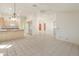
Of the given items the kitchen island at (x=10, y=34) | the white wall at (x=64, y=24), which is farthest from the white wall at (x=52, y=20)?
the kitchen island at (x=10, y=34)

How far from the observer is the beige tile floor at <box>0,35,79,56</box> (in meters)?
3.37

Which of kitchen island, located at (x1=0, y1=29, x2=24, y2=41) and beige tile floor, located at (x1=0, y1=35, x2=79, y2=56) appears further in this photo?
beige tile floor, located at (x1=0, y1=35, x2=79, y2=56)

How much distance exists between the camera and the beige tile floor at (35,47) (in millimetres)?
3373

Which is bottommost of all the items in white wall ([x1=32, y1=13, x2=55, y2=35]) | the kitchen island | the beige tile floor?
the beige tile floor

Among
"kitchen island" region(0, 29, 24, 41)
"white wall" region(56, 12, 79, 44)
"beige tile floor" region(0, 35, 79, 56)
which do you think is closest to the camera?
"kitchen island" region(0, 29, 24, 41)

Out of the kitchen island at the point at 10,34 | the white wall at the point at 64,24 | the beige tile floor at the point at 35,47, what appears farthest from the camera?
the white wall at the point at 64,24

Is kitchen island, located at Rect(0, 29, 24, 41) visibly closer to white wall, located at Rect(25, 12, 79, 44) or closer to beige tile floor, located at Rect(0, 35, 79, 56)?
beige tile floor, located at Rect(0, 35, 79, 56)

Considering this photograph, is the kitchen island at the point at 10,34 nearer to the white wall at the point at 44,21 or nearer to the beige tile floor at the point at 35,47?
the beige tile floor at the point at 35,47

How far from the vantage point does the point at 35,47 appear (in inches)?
147

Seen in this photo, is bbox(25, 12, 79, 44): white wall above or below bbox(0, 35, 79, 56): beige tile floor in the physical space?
above

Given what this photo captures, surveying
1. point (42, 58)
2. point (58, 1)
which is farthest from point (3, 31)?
point (58, 1)

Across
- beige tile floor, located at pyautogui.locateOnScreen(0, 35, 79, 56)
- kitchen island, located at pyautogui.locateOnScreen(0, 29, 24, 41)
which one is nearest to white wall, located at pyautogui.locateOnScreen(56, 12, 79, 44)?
beige tile floor, located at pyautogui.locateOnScreen(0, 35, 79, 56)

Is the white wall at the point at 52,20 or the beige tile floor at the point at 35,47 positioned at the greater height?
the white wall at the point at 52,20

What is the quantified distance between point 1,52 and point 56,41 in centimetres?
154
